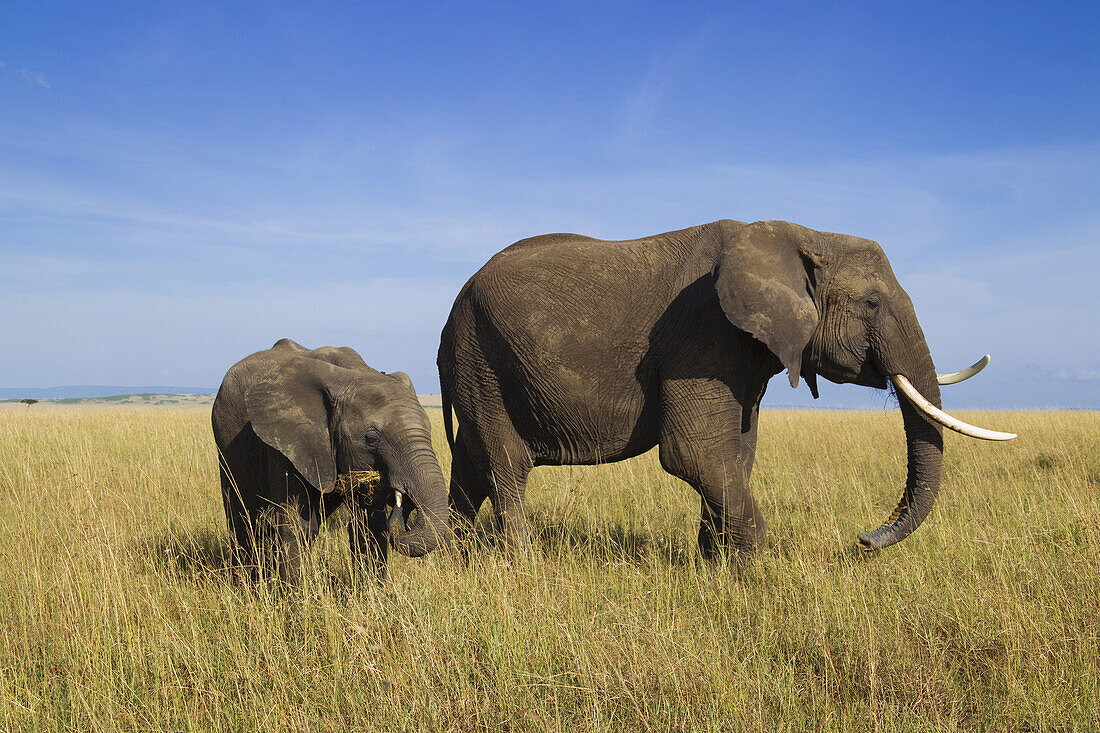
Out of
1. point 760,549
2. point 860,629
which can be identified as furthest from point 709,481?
point 860,629

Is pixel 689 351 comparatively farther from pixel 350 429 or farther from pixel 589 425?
pixel 350 429

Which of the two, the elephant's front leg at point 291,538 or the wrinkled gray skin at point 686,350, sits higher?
the wrinkled gray skin at point 686,350

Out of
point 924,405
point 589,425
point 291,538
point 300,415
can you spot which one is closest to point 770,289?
point 924,405

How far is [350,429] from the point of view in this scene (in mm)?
5254

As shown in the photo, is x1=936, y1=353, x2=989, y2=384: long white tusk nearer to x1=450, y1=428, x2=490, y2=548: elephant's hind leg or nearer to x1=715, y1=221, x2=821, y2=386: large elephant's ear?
x1=715, y1=221, x2=821, y2=386: large elephant's ear

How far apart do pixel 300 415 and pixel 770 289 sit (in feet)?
11.3

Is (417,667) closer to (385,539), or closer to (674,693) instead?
(674,693)

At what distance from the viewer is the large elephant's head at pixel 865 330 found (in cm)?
589

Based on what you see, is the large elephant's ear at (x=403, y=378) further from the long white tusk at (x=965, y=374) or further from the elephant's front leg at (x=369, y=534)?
the long white tusk at (x=965, y=374)

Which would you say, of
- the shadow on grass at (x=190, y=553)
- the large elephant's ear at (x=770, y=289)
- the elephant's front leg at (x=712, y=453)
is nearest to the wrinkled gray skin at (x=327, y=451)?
the shadow on grass at (x=190, y=553)

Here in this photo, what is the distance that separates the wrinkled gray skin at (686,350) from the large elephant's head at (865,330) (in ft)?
0.04

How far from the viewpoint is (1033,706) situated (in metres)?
3.70

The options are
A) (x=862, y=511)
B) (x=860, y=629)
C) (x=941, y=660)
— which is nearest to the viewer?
(x=941, y=660)

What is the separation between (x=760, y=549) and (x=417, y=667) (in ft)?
10.2
